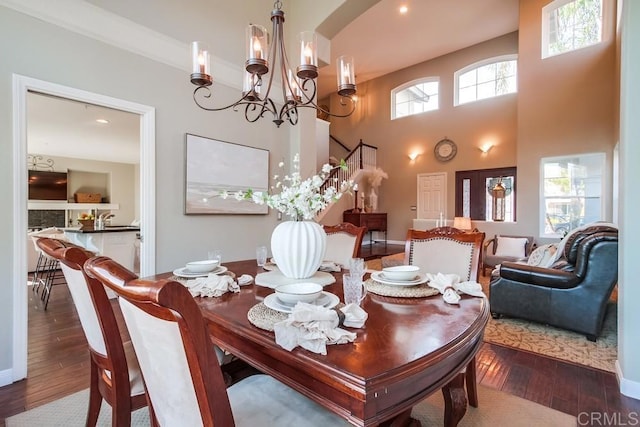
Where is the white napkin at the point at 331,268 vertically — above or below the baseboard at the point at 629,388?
above

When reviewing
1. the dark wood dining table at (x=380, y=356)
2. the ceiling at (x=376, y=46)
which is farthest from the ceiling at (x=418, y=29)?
the dark wood dining table at (x=380, y=356)

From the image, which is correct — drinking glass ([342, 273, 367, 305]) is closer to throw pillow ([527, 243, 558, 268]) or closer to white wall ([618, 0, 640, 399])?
white wall ([618, 0, 640, 399])

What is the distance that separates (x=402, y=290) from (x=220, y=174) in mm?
2419

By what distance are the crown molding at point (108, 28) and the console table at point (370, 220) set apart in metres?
5.64

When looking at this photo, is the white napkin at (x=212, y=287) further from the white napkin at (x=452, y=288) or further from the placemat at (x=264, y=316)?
the white napkin at (x=452, y=288)

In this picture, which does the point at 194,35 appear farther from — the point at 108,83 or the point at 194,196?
the point at 194,196

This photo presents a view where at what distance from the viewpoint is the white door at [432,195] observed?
8.33 meters

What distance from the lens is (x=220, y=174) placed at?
10.6ft

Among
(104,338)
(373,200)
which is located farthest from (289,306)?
(373,200)

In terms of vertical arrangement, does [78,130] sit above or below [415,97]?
below

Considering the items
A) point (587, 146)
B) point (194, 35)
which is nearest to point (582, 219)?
point (587, 146)

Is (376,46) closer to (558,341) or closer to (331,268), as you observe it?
(558,341)

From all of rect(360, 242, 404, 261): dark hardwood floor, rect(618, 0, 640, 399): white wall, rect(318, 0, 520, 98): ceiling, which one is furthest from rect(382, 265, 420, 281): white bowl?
rect(318, 0, 520, 98): ceiling

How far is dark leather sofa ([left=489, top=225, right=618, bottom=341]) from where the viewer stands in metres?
2.61
